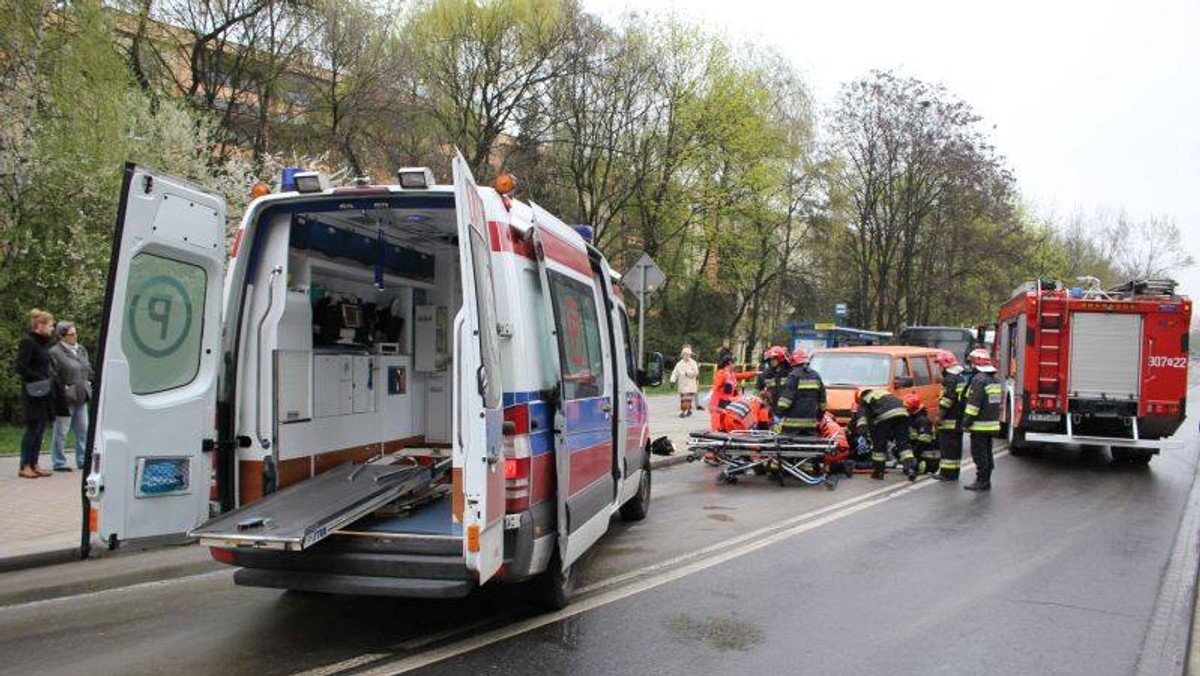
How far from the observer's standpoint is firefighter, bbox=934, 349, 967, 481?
11477 millimetres

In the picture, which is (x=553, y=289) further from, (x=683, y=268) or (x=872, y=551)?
(x=683, y=268)

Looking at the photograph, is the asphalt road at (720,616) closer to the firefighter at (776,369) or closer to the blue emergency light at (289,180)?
the blue emergency light at (289,180)

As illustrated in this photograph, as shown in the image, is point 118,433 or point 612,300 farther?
point 612,300

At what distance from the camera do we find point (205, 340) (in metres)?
4.88

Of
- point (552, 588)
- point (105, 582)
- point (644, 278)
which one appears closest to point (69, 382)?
point (105, 582)

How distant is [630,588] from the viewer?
6.10 metres

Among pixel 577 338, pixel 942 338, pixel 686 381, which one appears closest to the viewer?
pixel 577 338

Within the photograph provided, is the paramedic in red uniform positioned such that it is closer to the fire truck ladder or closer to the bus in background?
the fire truck ladder

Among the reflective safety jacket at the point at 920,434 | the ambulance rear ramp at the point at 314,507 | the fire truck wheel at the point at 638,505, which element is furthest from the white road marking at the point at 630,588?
the reflective safety jacket at the point at 920,434

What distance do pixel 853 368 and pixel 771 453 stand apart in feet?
12.9

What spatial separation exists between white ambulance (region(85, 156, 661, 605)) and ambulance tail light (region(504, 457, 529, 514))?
0.01 m

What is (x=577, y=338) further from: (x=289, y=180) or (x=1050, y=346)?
(x=1050, y=346)

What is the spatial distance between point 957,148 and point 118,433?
3715 cm

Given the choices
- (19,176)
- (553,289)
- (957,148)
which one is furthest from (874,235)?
(553,289)
